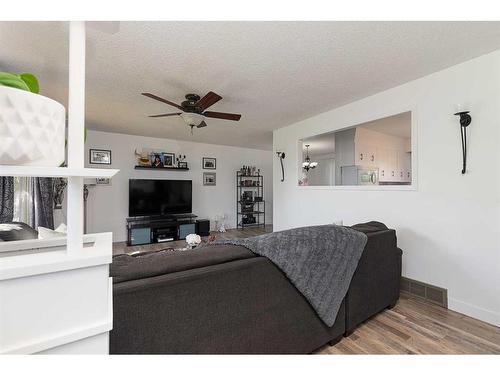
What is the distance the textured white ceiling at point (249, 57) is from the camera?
1.69 meters

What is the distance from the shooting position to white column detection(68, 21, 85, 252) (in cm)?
54

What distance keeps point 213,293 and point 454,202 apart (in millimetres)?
2383

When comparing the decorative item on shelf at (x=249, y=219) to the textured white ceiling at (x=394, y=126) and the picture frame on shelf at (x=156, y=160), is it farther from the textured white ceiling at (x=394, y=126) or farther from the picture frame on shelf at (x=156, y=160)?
the textured white ceiling at (x=394, y=126)

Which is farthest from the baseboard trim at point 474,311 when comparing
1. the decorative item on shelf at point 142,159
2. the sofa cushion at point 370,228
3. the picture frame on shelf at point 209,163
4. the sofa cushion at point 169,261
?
the decorative item on shelf at point 142,159

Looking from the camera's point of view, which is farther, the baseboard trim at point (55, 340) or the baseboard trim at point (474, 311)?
the baseboard trim at point (474, 311)

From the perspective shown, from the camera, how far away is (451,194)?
2.22m

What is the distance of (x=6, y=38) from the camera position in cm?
176

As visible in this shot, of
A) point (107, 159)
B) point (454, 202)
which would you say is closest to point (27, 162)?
point (454, 202)

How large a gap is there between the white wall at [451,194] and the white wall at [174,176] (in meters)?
3.83

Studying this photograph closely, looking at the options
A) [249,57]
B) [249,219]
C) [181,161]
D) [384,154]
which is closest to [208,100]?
[249,57]

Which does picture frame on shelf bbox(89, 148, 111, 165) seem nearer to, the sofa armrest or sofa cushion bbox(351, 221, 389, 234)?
sofa cushion bbox(351, 221, 389, 234)

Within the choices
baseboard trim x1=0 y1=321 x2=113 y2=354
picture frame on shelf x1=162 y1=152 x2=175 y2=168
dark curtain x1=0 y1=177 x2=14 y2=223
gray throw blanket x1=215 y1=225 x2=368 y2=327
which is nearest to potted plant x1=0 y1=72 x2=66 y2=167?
baseboard trim x1=0 y1=321 x2=113 y2=354

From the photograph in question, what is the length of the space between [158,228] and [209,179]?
1787 mm
